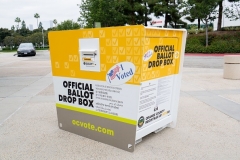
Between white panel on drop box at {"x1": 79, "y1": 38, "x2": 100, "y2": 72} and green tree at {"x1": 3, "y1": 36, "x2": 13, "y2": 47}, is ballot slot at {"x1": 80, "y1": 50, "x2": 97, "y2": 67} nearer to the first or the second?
white panel on drop box at {"x1": 79, "y1": 38, "x2": 100, "y2": 72}

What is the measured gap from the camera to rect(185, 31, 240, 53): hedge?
912 inches

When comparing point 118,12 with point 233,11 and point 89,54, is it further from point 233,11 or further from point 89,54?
point 89,54

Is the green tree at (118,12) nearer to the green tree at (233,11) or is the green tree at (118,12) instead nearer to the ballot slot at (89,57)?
the green tree at (233,11)

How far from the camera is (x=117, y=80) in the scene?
3.06m

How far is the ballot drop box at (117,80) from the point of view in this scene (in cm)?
295

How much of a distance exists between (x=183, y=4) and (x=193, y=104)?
2564 cm

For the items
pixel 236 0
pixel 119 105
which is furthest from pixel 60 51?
pixel 236 0

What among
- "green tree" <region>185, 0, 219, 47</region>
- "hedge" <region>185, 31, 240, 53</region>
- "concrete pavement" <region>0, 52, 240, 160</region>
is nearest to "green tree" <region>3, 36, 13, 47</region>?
"hedge" <region>185, 31, 240, 53</region>

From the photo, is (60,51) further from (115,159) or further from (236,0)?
(236,0)

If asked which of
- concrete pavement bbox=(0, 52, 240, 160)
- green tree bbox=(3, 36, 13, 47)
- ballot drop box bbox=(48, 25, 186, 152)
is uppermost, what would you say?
green tree bbox=(3, 36, 13, 47)

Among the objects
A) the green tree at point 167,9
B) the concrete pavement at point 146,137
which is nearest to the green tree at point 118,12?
the green tree at point 167,9

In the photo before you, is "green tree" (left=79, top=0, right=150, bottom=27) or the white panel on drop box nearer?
the white panel on drop box

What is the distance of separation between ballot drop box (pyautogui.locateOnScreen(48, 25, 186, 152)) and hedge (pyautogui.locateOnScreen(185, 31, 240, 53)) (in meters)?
21.9

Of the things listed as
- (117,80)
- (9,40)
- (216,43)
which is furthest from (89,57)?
(9,40)
